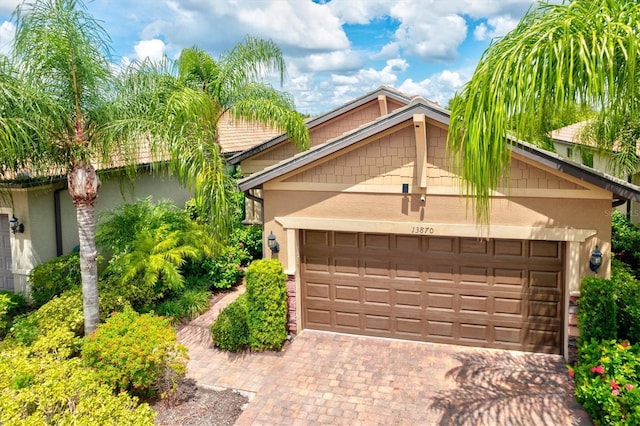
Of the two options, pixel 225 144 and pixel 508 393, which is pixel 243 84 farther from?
pixel 508 393

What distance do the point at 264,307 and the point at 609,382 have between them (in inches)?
239

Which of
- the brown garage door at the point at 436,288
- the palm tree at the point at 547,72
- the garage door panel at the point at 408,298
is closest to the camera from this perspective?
the palm tree at the point at 547,72

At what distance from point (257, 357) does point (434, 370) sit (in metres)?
3.51

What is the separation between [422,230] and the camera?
9469mm

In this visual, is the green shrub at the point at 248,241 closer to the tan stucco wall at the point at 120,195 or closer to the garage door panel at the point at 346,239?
the tan stucco wall at the point at 120,195

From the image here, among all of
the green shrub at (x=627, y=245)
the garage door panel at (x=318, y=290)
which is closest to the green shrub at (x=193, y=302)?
the garage door panel at (x=318, y=290)

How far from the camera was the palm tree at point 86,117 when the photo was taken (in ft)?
26.3

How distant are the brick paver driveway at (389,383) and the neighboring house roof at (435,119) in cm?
350

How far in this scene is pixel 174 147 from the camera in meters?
9.26

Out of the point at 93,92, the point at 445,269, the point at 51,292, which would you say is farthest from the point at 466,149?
the point at 51,292

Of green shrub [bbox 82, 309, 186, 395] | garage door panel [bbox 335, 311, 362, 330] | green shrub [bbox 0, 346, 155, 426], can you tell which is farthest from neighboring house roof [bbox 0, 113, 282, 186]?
garage door panel [bbox 335, 311, 362, 330]

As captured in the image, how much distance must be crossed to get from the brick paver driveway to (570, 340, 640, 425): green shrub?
0.40 metres

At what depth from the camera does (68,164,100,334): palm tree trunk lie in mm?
8891

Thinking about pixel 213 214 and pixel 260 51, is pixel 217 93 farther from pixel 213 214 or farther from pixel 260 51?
pixel 213 214
